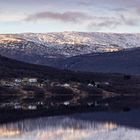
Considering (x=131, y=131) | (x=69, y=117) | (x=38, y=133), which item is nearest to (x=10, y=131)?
(x=38, y=133)

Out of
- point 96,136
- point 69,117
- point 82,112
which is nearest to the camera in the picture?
point 96,136

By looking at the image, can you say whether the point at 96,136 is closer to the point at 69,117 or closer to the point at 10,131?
the point at 10,131

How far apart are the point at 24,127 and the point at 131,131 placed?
53.9 ft

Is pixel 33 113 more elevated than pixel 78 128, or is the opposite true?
pixel 78 128

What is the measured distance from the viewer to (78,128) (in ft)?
299

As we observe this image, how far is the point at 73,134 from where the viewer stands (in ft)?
261

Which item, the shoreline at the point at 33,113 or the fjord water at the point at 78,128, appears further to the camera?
the shoreline at the point at 33,113

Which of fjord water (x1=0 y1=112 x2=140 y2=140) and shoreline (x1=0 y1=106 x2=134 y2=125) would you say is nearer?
fjord water (x1=0 y1=112 x2=140 y2=140)

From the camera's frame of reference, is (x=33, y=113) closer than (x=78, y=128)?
No

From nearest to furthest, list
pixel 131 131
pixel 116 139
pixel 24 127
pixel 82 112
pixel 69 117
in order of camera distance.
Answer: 1. pixel 116 139
2. pixel 131 131
3. pixel 24 127
4. pixel 69 117
5. pixel 82 112

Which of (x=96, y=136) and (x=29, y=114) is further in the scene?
(x=29, y=114)

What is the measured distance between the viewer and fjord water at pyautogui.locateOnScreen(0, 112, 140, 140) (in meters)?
75.5

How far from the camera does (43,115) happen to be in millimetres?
116438

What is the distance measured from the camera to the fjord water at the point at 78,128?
7550 centimetres
